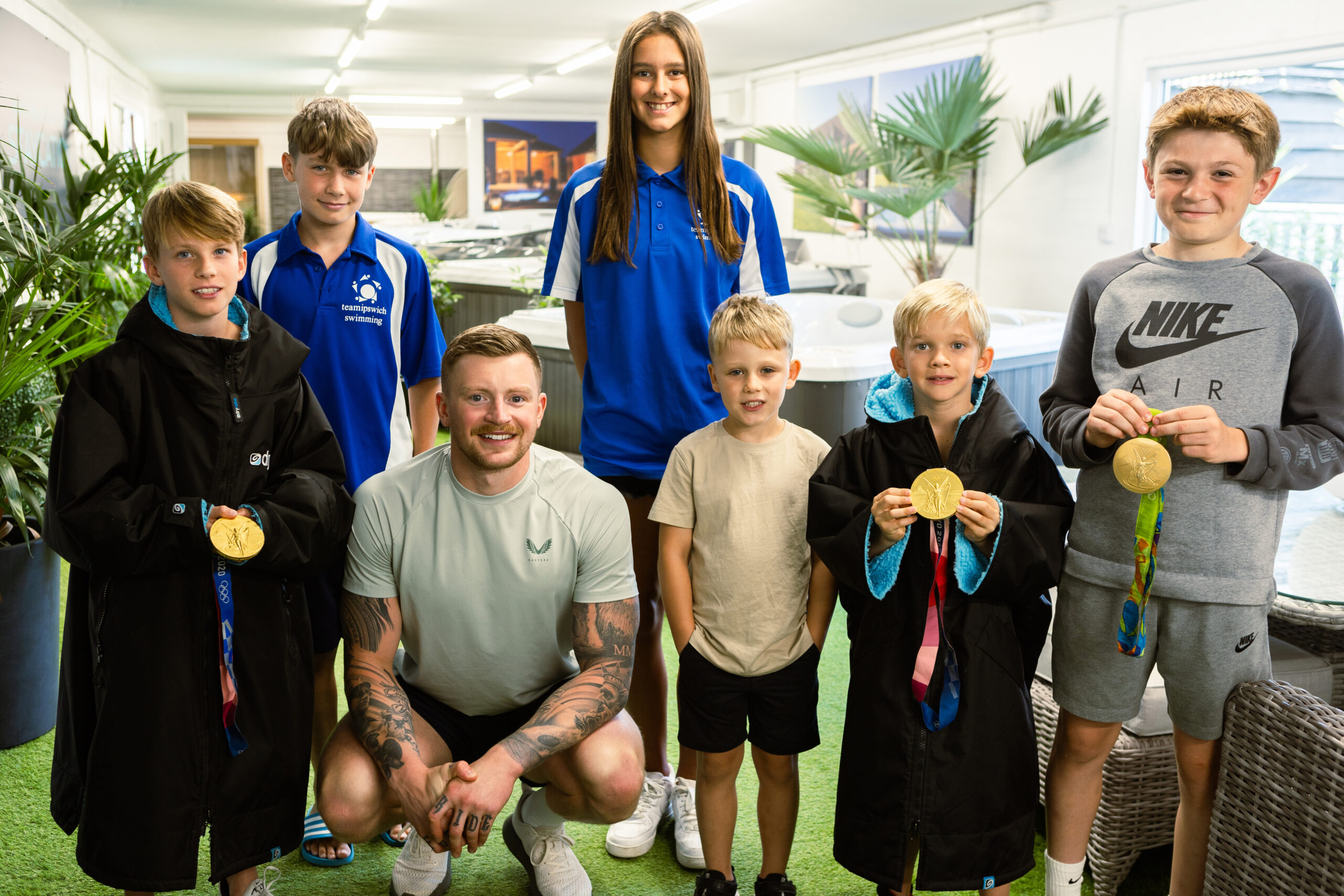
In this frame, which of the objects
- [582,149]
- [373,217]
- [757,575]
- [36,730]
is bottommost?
[36,730]

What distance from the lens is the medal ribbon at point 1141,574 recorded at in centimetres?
151

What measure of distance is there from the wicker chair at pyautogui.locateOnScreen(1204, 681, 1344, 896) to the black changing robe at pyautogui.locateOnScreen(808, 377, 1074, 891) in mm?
295

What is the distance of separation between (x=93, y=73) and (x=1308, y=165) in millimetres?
10104

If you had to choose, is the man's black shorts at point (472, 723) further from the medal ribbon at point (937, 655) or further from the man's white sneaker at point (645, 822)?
the medal ribbon at point (937, 655)

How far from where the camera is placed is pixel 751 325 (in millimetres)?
1706

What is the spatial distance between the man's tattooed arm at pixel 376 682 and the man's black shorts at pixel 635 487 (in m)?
0.51

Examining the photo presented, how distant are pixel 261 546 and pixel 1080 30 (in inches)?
282

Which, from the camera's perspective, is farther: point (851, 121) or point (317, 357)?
point (851, 121)

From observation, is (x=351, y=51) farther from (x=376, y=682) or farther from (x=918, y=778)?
(x=918, y=778)

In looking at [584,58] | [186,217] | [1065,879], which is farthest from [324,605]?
[584,58]

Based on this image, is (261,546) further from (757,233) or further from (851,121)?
(851,121)

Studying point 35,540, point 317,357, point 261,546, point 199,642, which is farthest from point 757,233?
point 35,540

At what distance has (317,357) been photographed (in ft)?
6.23

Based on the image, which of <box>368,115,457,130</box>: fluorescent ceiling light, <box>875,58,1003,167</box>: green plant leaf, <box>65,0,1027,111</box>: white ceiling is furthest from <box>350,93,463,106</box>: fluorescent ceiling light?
<box>875,58,1003,167</box>: green plant leaf
